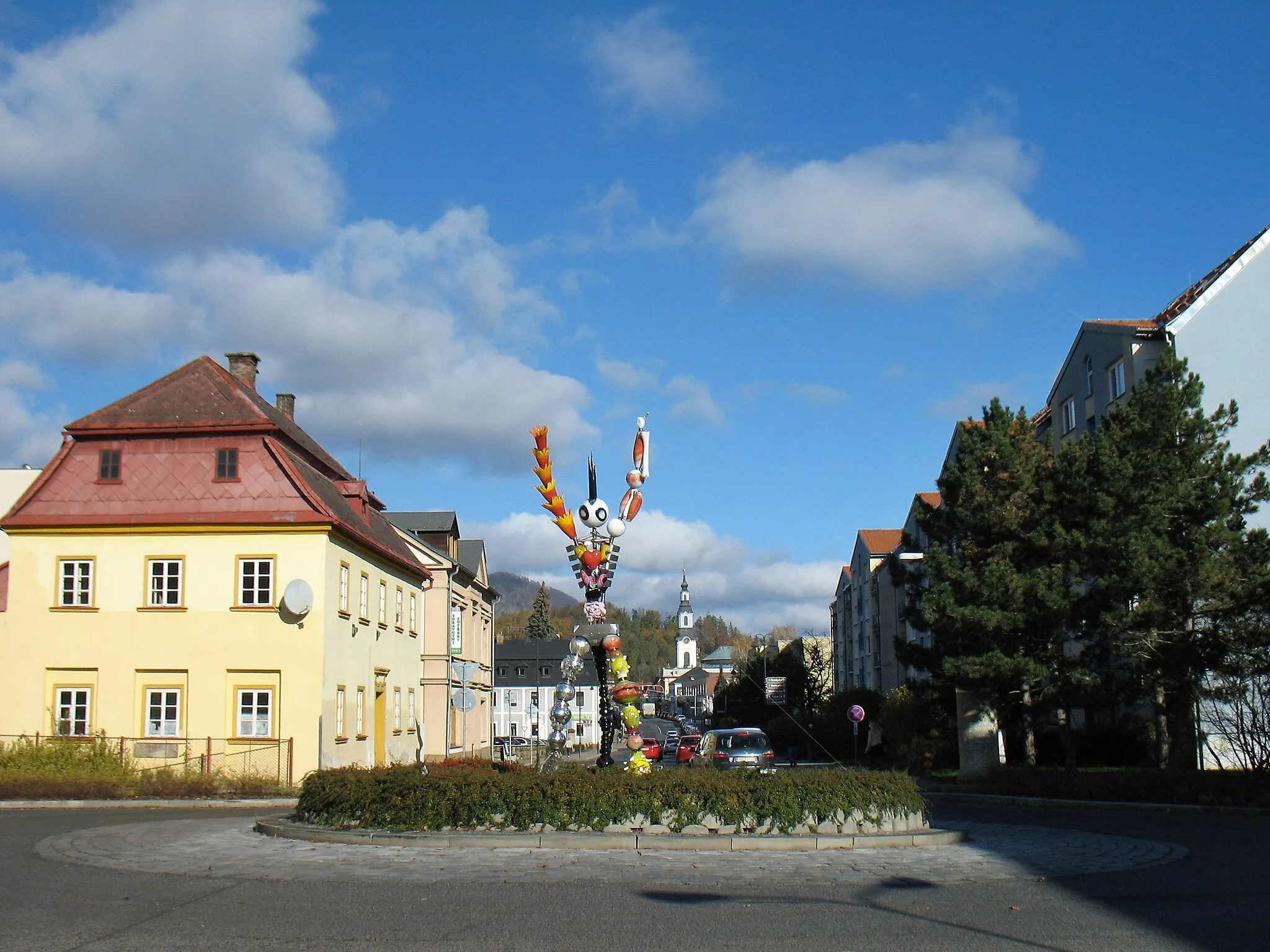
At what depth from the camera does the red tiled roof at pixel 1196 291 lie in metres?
36.7

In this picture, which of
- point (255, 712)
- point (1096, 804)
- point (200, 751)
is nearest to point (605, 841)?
point (1096, 804)

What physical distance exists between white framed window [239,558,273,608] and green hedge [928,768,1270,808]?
1848cm

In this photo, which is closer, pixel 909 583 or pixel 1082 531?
pixel 1082 531

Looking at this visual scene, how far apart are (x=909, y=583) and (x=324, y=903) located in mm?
27566

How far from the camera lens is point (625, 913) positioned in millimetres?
10602

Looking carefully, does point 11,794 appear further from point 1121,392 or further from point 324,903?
point 1121,392

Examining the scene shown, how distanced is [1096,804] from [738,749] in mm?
9850

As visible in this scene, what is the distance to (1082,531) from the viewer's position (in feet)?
96.6

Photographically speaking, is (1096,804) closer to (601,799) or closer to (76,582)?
(601,799)

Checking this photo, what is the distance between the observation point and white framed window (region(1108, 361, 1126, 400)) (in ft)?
128

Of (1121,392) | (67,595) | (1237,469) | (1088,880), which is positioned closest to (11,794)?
(67,595)

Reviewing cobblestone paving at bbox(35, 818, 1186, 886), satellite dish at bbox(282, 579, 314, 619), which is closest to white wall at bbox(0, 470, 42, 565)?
satellite dish at bbox(282, 579, 314, 619)

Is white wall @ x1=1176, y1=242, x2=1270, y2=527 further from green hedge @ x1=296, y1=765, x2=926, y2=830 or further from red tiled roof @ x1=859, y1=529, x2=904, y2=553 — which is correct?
red tiled roof @ x1=859, y1=529, x2=904, y2=553

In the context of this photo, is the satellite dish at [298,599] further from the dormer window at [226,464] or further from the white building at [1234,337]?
the white building at [1234,337]
